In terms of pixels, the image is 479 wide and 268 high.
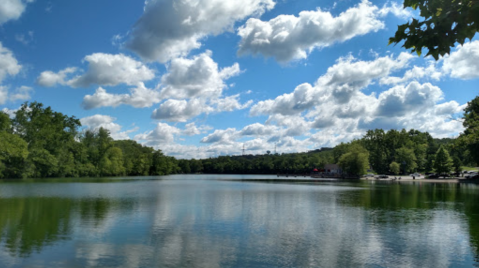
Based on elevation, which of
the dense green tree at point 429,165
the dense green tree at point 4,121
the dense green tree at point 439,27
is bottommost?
the dense green tree at point 429,165

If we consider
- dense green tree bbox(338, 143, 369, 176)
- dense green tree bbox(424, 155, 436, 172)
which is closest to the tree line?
dense green tree bbox(338, 143, 369, 176)

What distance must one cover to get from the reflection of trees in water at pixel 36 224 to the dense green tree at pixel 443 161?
103m

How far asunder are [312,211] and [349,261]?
1485cm

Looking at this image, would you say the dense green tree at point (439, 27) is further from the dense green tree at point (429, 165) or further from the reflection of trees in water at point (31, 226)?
the dense green tree at point (429, 165)

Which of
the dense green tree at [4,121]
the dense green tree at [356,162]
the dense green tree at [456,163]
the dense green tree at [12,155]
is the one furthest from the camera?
the dense green tree at [356,162]

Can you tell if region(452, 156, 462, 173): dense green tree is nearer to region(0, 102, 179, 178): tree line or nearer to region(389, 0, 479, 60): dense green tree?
region(0, 102, 179, 178): tree line

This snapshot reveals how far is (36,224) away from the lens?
19203 millimetres

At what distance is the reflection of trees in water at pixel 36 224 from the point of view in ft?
47.9

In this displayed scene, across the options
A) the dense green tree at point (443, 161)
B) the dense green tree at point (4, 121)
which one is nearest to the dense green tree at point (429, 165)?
the dense green tree at point (443, 161)

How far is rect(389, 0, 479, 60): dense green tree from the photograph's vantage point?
6.25m

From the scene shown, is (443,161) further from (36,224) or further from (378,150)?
(36,224)

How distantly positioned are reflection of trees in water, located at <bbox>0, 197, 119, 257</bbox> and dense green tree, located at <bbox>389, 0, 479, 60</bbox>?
1375cm

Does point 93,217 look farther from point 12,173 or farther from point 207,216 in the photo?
point 12,173

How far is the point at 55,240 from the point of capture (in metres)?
15.5
